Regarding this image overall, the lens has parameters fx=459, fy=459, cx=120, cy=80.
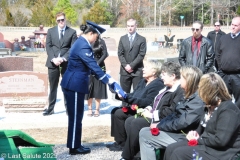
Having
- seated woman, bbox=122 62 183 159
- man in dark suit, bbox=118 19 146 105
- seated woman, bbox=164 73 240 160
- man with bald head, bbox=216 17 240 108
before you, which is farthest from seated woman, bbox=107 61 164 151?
man in dark suit, bbox=118 19 146 105

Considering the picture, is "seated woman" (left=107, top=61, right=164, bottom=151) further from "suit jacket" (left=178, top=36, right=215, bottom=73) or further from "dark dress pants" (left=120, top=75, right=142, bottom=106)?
"dark dress pants" (left=120, top=75, right=142, bottom=106)

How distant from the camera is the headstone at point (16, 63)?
39.2 ft

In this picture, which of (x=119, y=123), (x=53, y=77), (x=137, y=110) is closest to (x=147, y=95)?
(x=137, y=110)

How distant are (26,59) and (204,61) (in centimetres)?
583

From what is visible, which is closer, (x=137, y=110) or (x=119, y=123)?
(x=137, y=110)

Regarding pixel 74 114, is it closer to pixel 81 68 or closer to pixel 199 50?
pixel 81 68

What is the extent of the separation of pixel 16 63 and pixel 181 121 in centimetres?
791

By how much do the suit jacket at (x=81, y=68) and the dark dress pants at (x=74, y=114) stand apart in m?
0.09

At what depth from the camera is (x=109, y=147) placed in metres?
6.46

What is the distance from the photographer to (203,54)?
7.50 metres

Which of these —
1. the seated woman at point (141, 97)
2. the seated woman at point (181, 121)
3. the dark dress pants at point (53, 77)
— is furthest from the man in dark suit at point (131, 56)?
the seated woman at point (181, 121)

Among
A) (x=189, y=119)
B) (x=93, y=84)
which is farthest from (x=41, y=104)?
(x=189, y=119)

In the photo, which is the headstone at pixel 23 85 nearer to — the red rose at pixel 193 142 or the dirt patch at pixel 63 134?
the dirt patch at pixel 63 134

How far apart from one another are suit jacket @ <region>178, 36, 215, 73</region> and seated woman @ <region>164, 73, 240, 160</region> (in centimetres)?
301
